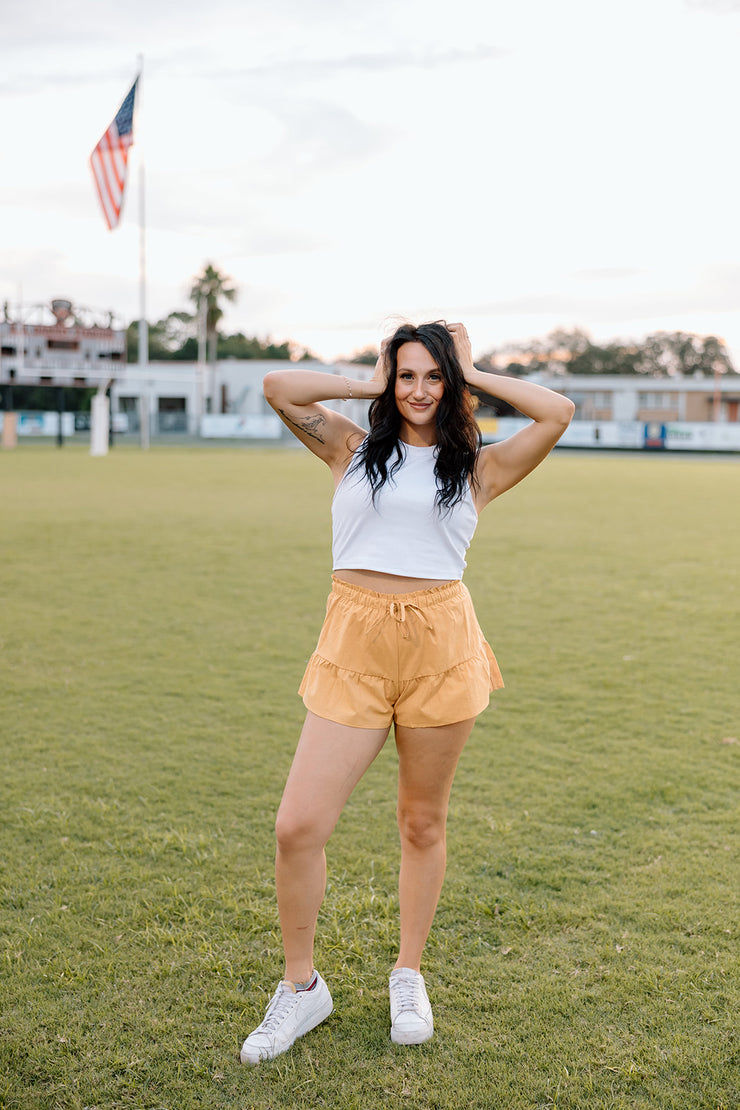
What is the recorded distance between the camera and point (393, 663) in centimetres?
266

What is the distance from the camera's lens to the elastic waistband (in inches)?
105

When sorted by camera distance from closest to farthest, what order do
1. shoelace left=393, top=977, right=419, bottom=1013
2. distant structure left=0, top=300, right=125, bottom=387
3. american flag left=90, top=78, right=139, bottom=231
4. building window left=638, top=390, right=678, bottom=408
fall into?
shoelace left=393, top=977, right=419, bottom=1013 < american flag left=90, top=78, right=139, bottom=231 < distant structure left=0, top=300, right=125, bottom=387 < building window left=638, top=390, right=678, bottom=408

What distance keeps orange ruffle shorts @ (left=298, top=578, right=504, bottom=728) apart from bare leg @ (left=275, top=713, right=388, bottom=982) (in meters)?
0.05

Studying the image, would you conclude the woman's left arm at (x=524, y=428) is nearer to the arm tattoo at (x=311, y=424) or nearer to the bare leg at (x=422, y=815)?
the arm tattoo at (x=311, y=424)

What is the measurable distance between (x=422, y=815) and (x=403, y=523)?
33.8 inches

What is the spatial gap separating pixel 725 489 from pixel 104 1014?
72.8 feet

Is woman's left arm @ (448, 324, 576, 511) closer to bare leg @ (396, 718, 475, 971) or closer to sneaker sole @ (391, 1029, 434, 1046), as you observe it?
bare leg @ (396, 718, 475, 971)

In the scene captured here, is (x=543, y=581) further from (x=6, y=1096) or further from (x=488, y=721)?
(x=6, y=1096)

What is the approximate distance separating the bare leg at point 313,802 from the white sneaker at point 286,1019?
22 cm

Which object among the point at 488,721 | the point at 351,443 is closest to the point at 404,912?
the point at 351,443

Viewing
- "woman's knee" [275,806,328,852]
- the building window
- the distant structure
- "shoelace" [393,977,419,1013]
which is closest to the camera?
"woman's knee" [275,806,328,852]

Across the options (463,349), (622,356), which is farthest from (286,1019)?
(622,356)

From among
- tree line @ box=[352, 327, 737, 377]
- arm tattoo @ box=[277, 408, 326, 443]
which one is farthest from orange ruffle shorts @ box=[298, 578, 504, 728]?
tree line @ box=[352, 327, 737, 377]

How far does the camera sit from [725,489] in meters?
22.8
